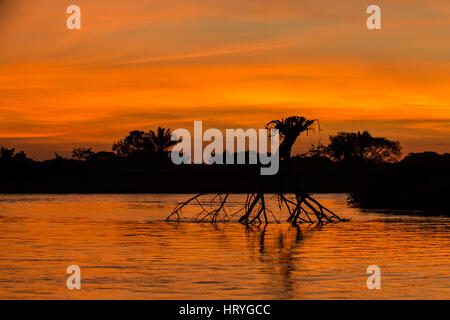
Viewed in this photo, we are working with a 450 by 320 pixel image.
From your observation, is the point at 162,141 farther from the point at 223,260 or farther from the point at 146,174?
the point at 223,260

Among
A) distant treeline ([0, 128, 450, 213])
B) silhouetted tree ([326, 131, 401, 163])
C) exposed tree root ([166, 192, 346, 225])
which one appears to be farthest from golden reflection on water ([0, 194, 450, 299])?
silhouetted tree ([326, 131, 401, 163])

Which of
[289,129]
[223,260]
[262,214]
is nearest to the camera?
[223,260]

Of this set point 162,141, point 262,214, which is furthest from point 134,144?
point 262,214

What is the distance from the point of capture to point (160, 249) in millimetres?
29859

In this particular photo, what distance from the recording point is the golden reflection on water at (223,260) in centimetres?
1942

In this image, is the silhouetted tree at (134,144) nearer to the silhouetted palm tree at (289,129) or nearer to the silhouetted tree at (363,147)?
the silhouetted tree at (363,147)

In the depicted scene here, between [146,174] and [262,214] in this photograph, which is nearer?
[262,214]

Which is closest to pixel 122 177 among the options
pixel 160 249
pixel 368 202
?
pixel 368 202

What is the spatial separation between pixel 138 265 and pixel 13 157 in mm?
128064

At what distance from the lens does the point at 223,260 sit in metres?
26.0

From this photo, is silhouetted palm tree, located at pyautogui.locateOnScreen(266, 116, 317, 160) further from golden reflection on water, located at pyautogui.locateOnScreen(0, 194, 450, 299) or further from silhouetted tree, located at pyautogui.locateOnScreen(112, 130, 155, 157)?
silhouetted tree, located at pyautogui.locateOnScreen(112, 130, 155, 157)

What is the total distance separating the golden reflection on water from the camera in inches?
765

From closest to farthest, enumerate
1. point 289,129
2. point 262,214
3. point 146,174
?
point 289,129 < point 262,214 < point 146,174
